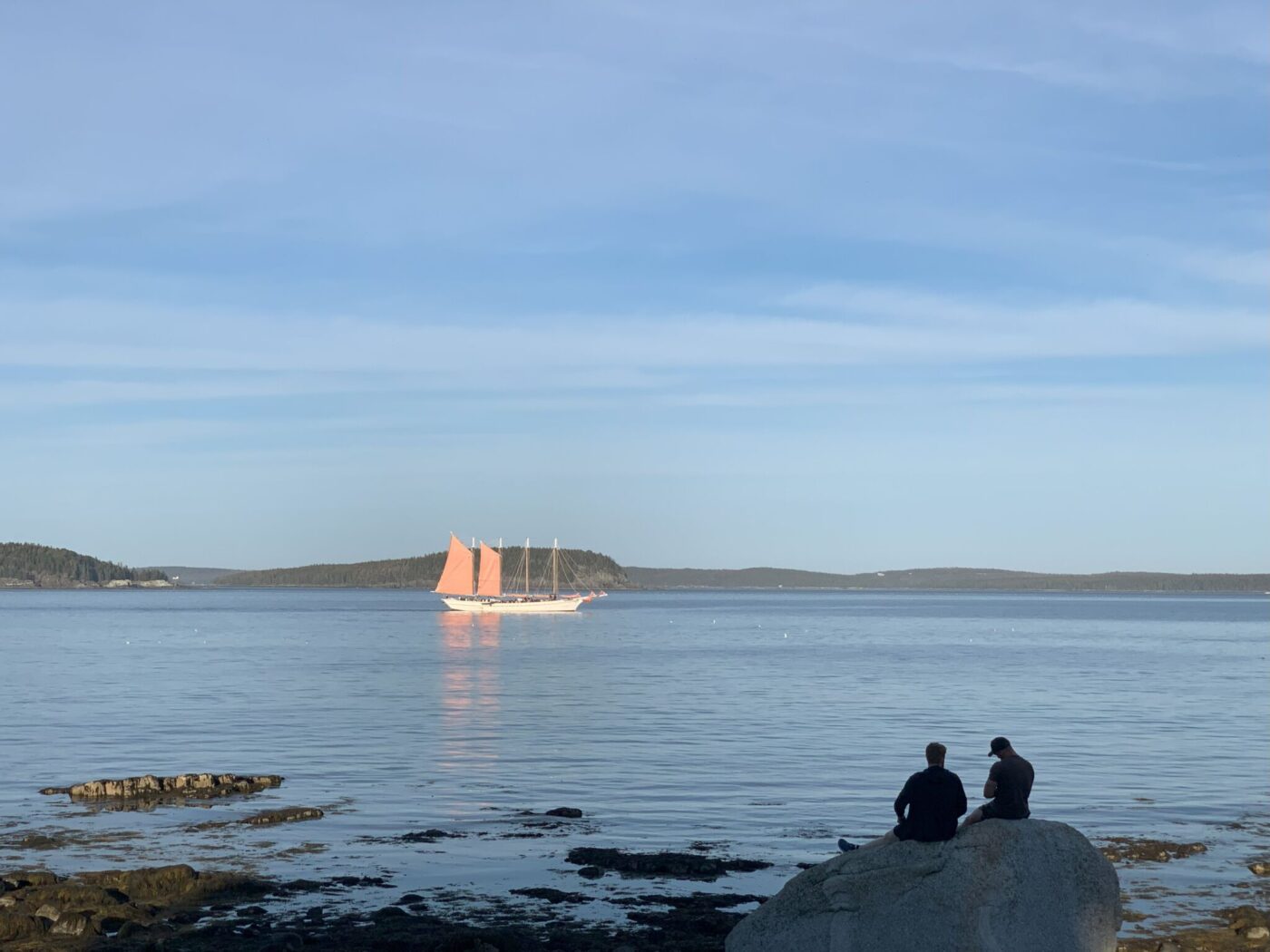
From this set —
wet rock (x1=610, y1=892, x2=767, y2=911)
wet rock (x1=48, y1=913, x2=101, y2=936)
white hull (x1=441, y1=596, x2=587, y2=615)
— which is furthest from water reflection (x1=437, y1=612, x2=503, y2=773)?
white hull (x1=441, y1=596, x2=587, y2=615)

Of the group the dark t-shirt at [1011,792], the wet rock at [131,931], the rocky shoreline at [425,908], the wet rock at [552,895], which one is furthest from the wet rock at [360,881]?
the dark t-shirt at [1011,792]

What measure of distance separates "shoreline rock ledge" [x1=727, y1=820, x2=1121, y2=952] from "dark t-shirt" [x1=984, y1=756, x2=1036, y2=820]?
273mm

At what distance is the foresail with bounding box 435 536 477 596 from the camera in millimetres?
167113

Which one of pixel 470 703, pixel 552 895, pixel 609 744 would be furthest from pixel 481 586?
pixel 552 895

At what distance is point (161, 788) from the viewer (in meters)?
27.3

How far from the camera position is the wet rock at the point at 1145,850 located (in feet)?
69.3

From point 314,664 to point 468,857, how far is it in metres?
53.7

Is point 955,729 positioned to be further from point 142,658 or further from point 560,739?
point 142,658

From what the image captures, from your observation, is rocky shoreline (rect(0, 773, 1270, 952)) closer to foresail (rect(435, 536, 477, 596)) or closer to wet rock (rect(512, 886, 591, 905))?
wet rock (rect(512, 886, 591, 905))

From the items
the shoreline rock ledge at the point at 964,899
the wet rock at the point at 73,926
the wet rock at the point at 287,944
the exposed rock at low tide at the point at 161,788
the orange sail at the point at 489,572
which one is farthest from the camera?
the orange sail at the point at 489,572

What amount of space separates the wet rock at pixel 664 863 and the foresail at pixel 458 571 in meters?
146

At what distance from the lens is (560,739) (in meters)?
38.0

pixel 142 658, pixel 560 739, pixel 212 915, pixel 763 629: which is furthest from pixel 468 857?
pixel 763 629

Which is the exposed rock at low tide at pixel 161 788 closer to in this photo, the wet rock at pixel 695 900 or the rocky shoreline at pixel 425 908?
the rocky shoreline at pixel 425 908
